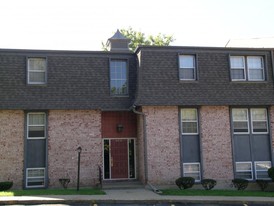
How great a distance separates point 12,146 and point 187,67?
9866 millimetres

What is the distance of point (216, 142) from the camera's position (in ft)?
66.5

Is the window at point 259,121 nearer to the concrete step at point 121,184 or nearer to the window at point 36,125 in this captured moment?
the concrete step at point 121,184

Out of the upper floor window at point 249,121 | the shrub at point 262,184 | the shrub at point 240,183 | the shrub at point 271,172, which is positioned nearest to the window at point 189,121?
the upper floor window at point 249,121

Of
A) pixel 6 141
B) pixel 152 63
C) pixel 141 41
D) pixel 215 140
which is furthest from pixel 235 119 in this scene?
pixel 141 41

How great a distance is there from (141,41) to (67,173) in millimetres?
28684

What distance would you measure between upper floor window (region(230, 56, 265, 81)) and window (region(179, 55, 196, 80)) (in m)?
2.16

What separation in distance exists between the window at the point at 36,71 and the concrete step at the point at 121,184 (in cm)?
617

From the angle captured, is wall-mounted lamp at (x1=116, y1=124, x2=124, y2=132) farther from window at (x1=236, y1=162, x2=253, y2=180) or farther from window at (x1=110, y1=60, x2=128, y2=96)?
window at (x1=236, y1=162, x2=253, y2=180)

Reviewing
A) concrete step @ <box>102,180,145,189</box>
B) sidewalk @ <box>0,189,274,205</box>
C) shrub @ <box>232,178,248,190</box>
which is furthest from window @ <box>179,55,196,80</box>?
sidewalk @ <box>0,189,274,205</box>

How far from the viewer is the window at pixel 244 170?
67.0ft

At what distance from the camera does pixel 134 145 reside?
2141 centimetres

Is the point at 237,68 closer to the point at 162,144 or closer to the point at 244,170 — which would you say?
the point at 244,170

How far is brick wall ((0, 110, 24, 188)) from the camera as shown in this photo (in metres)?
19.0

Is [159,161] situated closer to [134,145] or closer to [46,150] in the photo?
[134,145]
